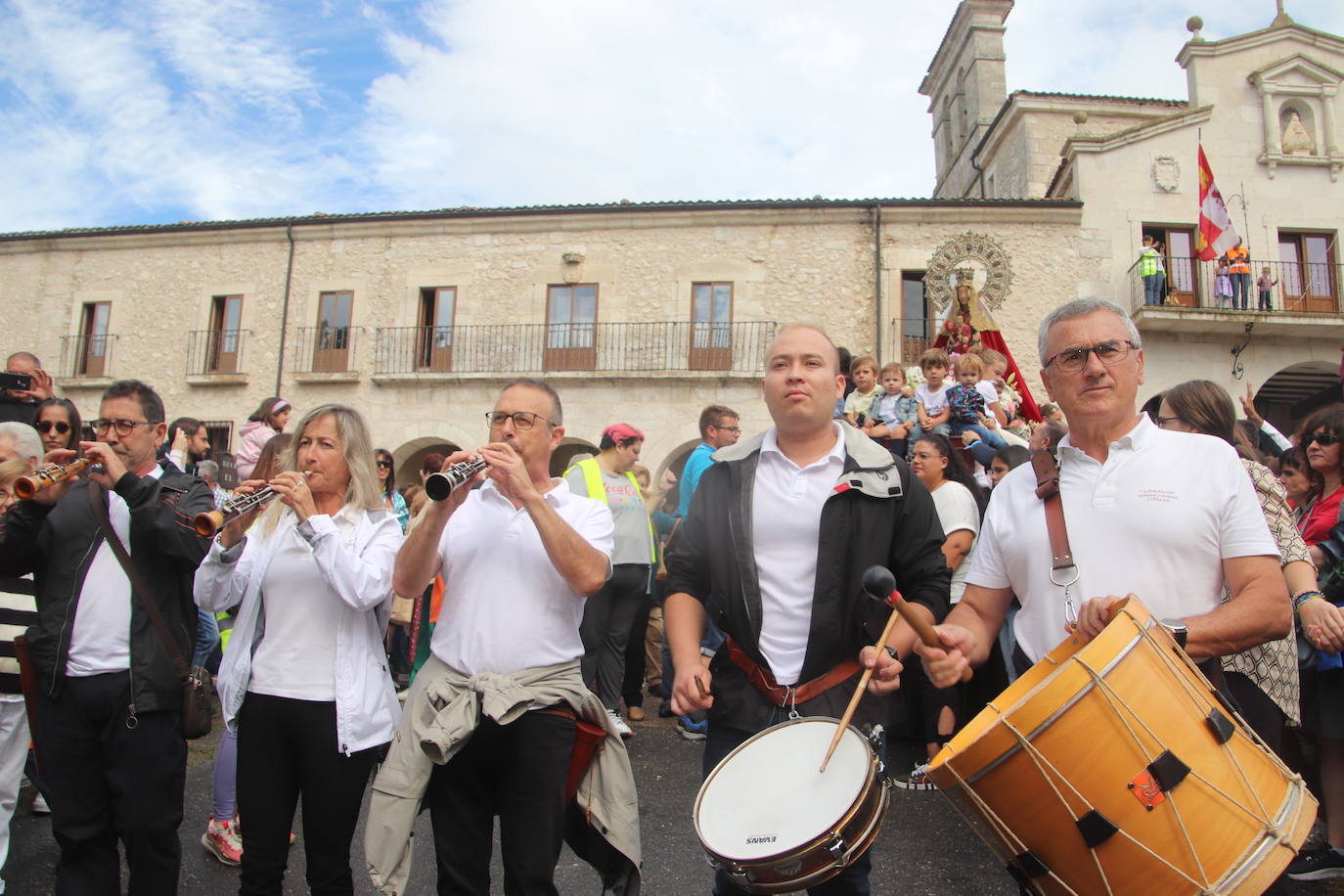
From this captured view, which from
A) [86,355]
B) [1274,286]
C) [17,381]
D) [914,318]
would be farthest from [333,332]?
[1274,286]

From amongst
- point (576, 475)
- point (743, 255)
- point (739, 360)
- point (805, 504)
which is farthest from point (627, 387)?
point (805, 504)

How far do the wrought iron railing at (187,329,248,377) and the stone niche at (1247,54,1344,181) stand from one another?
25012 mm

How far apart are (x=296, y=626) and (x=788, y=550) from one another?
6.00 feet

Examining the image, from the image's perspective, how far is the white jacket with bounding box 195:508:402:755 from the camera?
9.72ft

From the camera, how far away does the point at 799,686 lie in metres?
2.55

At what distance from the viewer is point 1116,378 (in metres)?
2.42

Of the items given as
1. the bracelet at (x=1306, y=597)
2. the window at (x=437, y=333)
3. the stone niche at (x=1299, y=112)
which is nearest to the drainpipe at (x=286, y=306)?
the window at (x=437, y=333)

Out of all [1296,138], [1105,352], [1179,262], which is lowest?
[1105,352]

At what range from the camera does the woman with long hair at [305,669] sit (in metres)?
2.91

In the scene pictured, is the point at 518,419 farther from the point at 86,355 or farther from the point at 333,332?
the point at 86,355

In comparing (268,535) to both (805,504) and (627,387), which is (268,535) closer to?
(805,504)

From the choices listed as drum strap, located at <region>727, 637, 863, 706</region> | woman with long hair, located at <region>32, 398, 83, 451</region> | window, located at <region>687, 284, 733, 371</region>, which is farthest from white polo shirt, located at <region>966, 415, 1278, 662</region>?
window, located at <region>687, 284, 733, 371</region>

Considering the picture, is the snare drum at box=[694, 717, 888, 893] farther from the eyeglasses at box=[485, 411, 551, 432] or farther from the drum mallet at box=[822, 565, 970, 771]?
the eyeglasses at box=[485, 411, 551, 432]

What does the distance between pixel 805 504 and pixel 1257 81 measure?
23.0 meters
